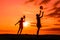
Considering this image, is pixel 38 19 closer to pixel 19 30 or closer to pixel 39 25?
pixel 39 25

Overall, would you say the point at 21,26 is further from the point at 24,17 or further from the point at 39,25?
the point at 39,25

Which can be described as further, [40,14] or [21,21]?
[21,21]

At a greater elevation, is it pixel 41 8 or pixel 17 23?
pixel 41 8

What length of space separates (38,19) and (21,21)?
2282 mm

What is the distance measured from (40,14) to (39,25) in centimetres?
104

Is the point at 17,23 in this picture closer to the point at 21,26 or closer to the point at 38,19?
the point at 21,26

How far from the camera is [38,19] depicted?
18.6 meters

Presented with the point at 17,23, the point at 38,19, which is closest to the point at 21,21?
the point at 17,23

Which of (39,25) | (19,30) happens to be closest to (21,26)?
(19,30)

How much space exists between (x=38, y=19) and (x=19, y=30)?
8.48ft

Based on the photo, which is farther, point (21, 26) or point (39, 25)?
point (21, 26)

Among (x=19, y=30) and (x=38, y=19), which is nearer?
(x=38, y=19)

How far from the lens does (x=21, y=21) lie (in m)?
20.3

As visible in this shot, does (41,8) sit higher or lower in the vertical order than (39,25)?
higher
